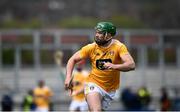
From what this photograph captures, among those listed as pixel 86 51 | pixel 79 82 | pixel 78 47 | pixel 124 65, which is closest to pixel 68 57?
pixel 78 47

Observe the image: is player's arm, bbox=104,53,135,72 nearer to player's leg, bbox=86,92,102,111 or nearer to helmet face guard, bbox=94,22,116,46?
helmet face guard, bbox=94,22,116,46

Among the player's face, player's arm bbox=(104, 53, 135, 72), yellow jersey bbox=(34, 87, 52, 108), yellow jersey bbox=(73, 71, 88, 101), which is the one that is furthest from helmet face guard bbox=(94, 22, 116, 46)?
yellow jersey bbox=(34, 87, 52, 108)

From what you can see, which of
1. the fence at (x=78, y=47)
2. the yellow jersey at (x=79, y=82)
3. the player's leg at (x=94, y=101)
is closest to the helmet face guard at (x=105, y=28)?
the player's leg at (x=94, y=101)

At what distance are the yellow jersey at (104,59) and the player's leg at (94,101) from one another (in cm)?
27

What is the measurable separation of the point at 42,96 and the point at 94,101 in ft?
50.1

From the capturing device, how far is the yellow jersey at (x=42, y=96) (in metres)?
31.9

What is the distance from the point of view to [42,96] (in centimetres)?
3198

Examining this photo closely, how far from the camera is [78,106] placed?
81.3 ft

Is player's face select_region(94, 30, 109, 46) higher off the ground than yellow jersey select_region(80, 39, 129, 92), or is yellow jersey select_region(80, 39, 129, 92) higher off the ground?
player's face select_region(94, 30, 109, 46)

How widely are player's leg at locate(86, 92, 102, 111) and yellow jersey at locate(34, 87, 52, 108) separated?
14885mm

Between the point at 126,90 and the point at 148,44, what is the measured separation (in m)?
5.77

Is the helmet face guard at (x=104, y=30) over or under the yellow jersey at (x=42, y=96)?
over

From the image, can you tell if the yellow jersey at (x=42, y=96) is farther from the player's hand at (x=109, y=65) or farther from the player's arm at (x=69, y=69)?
the player's hand at (x=109, y=65)

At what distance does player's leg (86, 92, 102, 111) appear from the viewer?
54.8ft
